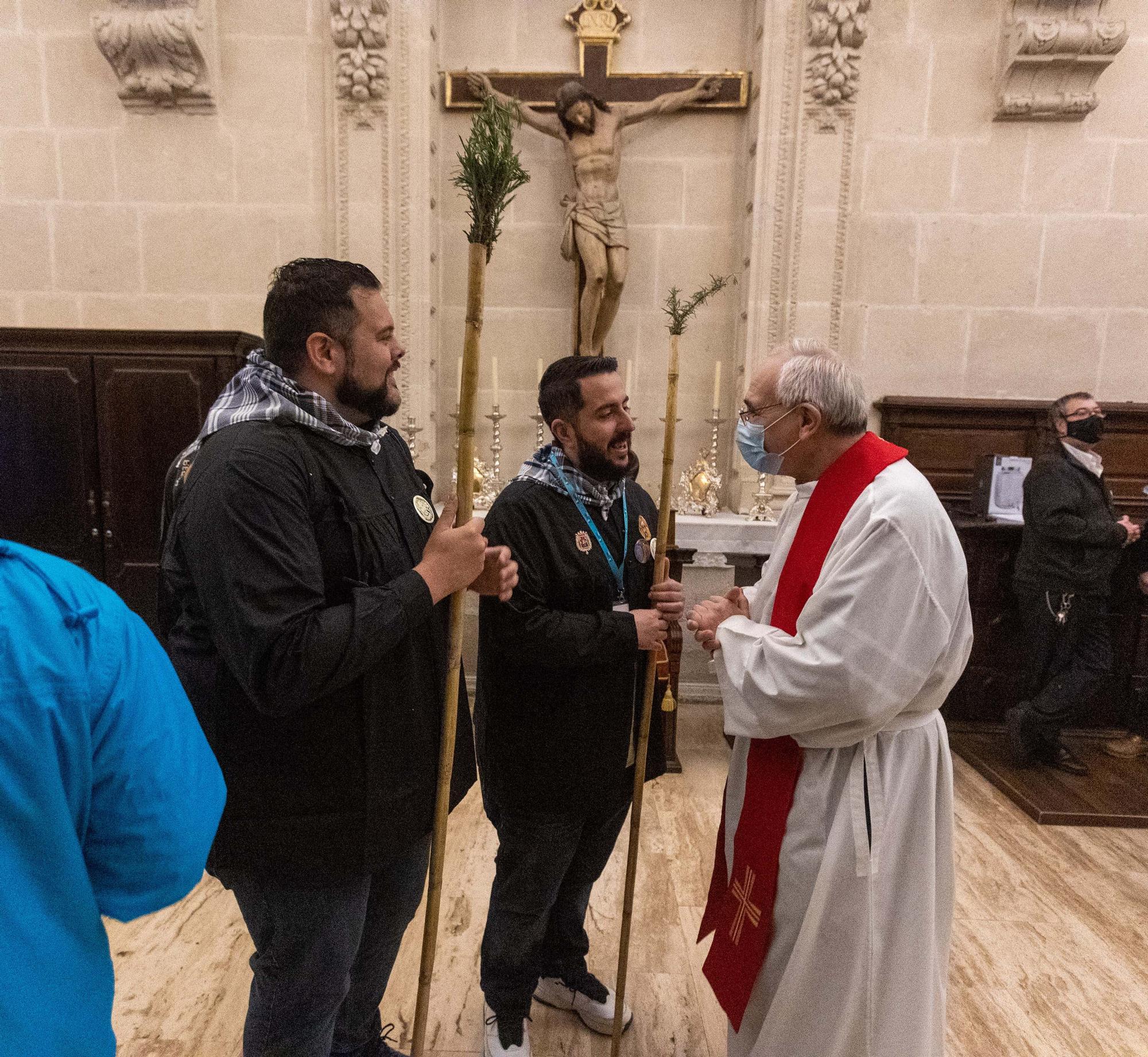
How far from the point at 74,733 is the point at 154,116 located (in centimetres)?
506

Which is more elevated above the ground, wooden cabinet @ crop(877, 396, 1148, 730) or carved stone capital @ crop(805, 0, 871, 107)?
carved stone capital @ crop(805, 0, 871, 107)

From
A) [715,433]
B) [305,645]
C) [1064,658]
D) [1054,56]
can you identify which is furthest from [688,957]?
[1054,56]

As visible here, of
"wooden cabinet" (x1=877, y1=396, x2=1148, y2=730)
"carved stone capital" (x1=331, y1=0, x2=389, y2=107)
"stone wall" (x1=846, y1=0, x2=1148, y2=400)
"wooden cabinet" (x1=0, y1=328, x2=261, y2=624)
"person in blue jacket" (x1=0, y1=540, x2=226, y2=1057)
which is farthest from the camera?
"stone wall" (x1=846, y1=0, x2=1148, y2=400)

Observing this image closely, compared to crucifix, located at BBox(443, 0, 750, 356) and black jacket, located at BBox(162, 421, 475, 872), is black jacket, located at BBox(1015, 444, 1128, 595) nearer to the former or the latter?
crucifix, located at BBox(443, 0, 750, 356)

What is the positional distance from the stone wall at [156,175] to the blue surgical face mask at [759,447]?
374 cm

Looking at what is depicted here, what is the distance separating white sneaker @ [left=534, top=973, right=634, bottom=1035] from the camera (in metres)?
2.14

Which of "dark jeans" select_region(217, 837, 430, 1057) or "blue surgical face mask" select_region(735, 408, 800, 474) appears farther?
"blue surgical face mask" select_region(735, 408, 800, 474)

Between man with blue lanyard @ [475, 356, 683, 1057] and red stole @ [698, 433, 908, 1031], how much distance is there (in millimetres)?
346

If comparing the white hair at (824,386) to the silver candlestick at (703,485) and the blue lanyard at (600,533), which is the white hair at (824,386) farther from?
the silver candlestick at (703,485)

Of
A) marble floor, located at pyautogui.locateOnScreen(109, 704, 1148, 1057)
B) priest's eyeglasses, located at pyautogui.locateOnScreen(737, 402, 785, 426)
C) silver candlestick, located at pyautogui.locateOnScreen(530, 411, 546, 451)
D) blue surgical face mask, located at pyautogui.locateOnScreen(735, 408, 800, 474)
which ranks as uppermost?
priest's eyeglasses, located at pyautogui.locateOnScreen(737, 402, 785, 426)

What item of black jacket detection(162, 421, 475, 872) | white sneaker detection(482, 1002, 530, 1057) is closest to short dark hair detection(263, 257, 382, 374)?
black jacket detection(162, 421, 475, 872)

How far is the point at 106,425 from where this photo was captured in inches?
163

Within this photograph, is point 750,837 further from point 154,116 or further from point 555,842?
point 154,116

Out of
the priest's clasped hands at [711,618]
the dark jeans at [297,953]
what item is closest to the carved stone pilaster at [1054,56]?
the priest's clasped hands at [711,618]
